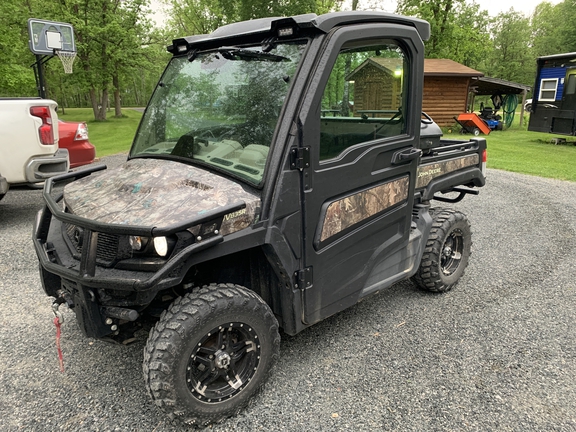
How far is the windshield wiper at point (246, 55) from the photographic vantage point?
99.6 inches

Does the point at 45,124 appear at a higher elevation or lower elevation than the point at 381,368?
higher

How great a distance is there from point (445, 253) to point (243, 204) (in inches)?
100

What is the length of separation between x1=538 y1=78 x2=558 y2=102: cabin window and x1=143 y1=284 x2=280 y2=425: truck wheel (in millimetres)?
17512

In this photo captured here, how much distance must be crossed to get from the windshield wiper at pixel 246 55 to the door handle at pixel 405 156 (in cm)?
103

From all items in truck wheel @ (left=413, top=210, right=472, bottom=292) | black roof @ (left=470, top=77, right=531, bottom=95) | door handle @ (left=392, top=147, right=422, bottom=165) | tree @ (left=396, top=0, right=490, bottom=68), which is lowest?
truck wheel @ (left=413, top=210, right=472, bottom=292)

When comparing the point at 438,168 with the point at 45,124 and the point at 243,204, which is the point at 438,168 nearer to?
the point at 243,204

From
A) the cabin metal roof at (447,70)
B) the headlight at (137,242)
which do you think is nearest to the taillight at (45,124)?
the headlight at (137,242)

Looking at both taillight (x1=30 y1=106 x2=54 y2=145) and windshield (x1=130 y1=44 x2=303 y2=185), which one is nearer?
windshield (x1=130 y1=44 x2=303 y2=185)

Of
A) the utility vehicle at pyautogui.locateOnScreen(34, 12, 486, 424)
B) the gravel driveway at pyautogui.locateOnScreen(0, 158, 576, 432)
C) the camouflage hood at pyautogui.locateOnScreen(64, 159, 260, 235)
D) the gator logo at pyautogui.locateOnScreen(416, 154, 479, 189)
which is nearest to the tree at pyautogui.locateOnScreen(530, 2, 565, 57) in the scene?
the gator logo at pyautogui.locateOnScreen(416, 154, 479, 189)

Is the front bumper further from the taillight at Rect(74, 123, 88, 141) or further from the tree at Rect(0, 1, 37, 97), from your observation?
the tree at Rect(0, 1, 37, 97)

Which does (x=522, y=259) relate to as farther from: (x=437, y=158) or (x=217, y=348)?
(x=217, y=348)

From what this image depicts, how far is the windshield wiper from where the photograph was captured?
2.53 metres

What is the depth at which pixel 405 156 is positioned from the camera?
9.89 feet

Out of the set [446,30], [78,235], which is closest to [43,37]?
[78,235]
